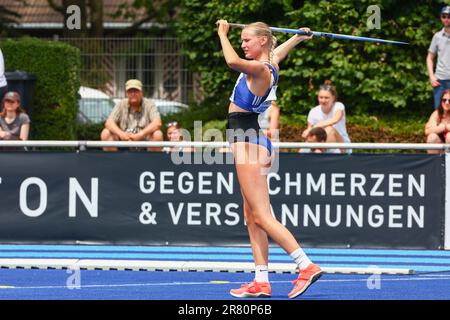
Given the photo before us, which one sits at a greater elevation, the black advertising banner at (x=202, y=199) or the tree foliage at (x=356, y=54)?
the tree foliage at (x=356, y=54)

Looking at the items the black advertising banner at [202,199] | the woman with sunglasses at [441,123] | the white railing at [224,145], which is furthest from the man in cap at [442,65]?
the black advertising banner at [202,199]

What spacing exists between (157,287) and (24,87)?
9772 millimetres

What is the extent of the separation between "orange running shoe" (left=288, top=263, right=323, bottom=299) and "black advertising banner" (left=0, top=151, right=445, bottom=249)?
12.9 feet

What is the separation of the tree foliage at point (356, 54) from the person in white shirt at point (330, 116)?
3.23 meters

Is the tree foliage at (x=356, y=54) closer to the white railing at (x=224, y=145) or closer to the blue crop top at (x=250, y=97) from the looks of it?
the white railing at (x=224, y=145)

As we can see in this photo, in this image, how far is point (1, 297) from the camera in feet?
30.0

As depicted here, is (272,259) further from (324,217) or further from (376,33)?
(376,33)

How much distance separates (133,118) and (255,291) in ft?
21.7

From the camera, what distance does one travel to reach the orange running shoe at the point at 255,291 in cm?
925

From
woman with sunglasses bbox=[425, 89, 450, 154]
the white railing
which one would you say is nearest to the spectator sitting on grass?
the white railing

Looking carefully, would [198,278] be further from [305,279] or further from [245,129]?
[245,129]

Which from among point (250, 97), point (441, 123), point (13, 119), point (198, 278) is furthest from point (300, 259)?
point (13, 119)

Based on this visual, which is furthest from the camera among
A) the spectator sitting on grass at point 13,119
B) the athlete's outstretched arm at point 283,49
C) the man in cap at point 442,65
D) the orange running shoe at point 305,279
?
the man in cap at point 442,65
